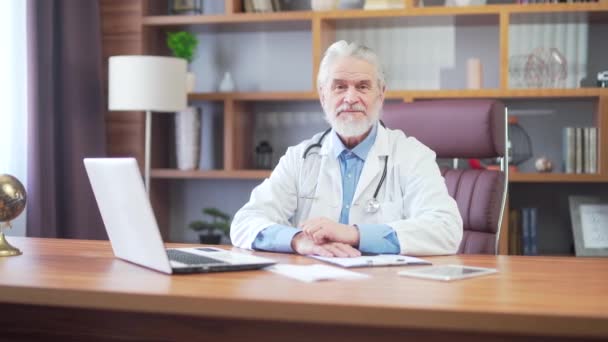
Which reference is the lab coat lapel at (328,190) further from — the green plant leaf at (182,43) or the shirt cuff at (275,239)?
the green plant leaf at (182,43)

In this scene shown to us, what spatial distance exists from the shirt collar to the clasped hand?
52cm

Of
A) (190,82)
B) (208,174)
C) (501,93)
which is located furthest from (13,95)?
(501,93)

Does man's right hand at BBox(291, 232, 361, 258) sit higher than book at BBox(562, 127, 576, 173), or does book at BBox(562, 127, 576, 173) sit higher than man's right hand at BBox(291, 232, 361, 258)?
book at BBox(562, 127, 576, 173)

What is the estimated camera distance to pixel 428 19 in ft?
13.2

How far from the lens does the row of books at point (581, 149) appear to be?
3.82 metres

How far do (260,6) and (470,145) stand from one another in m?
1.96

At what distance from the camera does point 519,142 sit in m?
4.10

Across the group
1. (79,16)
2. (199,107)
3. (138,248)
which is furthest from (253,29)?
(138,248)

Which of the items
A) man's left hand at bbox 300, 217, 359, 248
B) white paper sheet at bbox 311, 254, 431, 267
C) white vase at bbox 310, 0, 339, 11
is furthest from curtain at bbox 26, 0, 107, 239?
white paper sheet at bbox 311, 254, 431, 267

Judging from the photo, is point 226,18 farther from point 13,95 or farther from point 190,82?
point 13,95

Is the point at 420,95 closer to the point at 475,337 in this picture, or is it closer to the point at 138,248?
the point at 138,248

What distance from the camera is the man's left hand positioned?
1895mm

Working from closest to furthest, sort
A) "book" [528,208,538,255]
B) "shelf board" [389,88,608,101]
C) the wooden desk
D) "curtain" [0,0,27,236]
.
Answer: the wooden desk < "curtain" [0,0,27,236] < "shelf board" [389,88,608,101] < "book" [528,208,538,255]

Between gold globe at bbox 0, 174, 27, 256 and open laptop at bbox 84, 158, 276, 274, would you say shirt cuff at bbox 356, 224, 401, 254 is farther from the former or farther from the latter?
gold globe at bbox 0, 174, 27, 256
